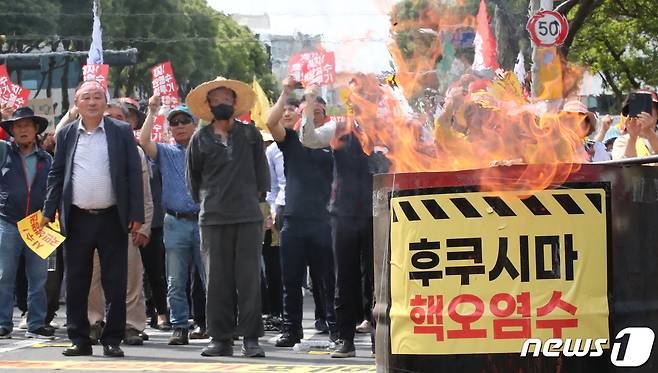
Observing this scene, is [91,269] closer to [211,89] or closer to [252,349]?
[252,349]

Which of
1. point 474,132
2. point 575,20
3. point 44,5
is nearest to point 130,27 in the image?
point 44,5

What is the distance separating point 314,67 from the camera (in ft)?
34.6

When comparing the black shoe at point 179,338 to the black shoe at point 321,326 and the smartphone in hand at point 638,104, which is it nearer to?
the black shoe at point 321,326

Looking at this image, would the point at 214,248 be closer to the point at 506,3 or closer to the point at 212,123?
the point at 212,123

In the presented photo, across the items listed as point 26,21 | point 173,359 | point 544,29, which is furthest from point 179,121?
point 26,21

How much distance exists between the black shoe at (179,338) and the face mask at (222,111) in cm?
202

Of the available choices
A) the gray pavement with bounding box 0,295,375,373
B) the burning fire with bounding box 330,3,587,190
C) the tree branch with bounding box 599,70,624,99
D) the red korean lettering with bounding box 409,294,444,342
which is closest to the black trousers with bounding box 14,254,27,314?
the gray pavement with bounding box 0,295,375,373

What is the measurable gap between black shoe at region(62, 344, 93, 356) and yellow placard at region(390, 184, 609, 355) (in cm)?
543

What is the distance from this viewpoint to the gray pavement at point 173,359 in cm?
971

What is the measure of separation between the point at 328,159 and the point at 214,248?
1.35 metres

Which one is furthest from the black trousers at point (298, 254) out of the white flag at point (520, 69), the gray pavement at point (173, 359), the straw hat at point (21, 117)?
the white flag at point (520, 69)

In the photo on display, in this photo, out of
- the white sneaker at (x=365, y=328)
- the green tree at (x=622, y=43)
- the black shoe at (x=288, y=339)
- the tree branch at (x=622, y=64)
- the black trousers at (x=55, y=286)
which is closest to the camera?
the black shoe at (x=288, y=339)

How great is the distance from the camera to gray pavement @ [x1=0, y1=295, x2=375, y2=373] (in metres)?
9.71

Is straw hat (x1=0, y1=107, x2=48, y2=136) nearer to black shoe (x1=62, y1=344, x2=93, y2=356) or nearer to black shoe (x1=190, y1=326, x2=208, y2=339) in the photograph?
black shoe (x1=190, y1=326, x2=208, y2=339)
